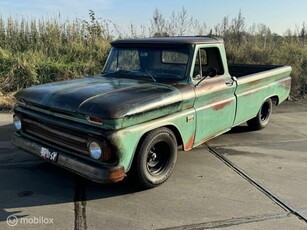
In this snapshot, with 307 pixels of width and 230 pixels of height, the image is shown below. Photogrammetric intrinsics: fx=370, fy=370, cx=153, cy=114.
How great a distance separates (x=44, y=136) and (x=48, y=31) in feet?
27.1

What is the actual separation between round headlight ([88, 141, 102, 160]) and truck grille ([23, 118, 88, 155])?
0.31ft

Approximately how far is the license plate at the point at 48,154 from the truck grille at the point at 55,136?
12cm

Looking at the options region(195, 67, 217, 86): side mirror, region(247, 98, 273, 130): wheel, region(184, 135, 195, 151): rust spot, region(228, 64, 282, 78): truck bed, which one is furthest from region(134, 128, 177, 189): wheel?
region(228, 64, 282, 78): truck bed

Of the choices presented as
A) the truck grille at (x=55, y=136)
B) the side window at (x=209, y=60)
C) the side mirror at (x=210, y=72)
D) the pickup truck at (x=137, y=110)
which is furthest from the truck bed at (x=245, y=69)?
the truck grille at (x=55, y=136)

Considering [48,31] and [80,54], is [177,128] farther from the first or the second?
[48,31]

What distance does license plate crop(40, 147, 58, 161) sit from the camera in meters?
4.05

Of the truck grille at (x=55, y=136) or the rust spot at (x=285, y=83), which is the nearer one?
the truck grille at (x=55, y=136)

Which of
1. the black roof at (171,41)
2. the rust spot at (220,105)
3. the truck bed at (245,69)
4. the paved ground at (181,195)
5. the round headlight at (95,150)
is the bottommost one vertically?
the paved ground at (181,195)

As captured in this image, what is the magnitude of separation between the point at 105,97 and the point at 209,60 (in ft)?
7.14

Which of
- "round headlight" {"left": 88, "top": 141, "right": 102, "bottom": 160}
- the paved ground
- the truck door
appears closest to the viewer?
the paved ground

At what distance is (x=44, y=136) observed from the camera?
14.1 feet

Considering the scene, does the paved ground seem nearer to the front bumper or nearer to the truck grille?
the front bumper

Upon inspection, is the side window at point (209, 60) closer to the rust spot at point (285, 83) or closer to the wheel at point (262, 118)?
the wheel at point (262, 118)

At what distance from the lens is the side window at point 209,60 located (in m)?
5.05
